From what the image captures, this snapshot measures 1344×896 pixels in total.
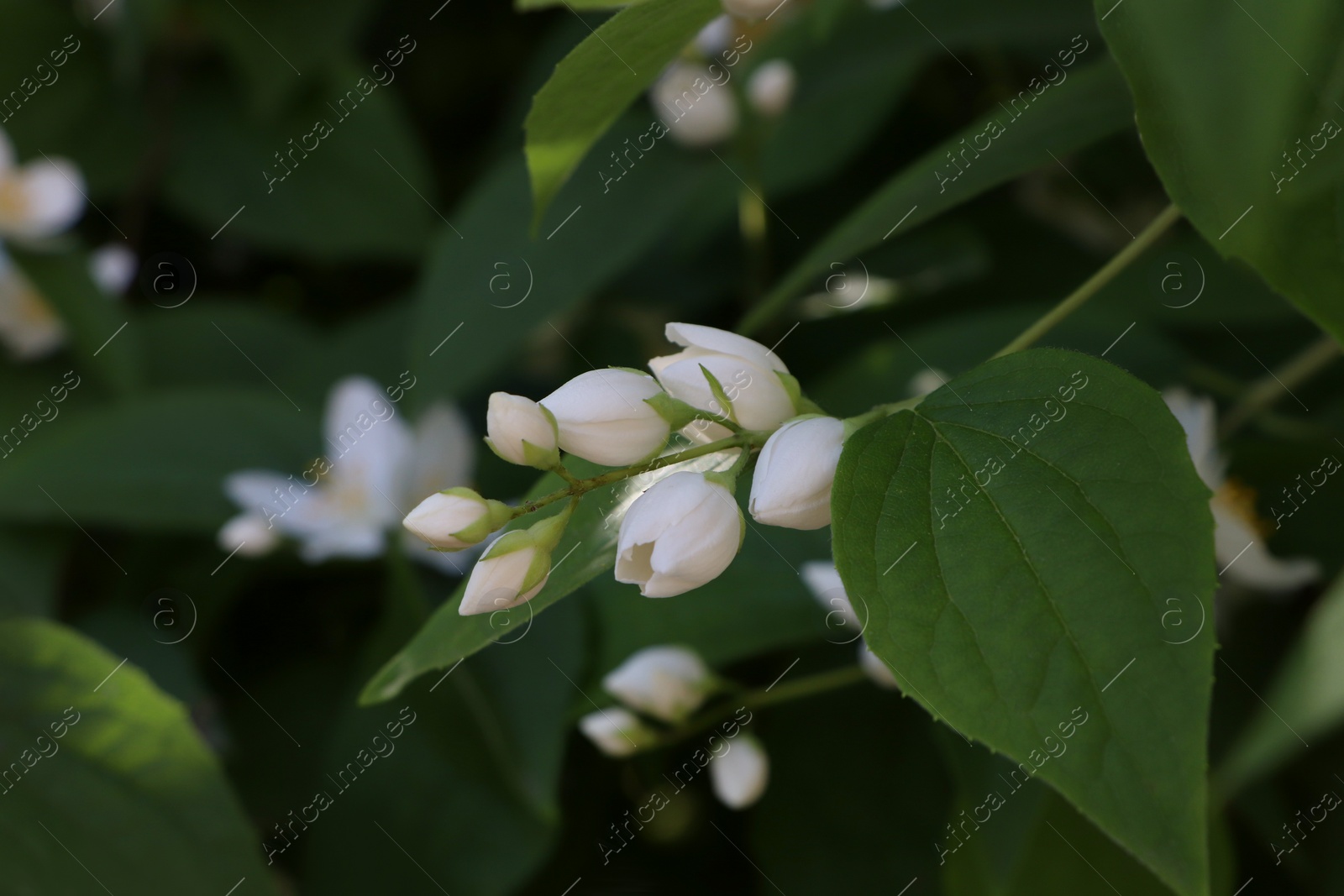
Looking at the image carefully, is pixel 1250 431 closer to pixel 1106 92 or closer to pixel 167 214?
pixel 1106 92

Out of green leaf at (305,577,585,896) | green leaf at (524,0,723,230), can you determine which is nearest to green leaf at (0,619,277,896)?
green leaf at (305,577,585,896)

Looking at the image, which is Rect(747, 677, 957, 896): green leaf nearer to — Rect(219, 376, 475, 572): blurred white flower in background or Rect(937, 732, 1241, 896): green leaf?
Rect(937, 732, 1241, 896): green leaf

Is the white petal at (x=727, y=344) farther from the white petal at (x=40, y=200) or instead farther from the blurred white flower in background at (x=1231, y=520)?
the white petal at (x=40, y=200)

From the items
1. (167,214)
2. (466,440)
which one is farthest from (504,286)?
(167,214)

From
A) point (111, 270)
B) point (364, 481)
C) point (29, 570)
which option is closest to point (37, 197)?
point (111, 270)

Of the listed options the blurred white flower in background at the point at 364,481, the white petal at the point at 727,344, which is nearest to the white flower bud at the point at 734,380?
the white petal at the point at 727,344

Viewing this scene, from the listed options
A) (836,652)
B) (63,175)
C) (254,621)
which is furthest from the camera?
(63,175)
